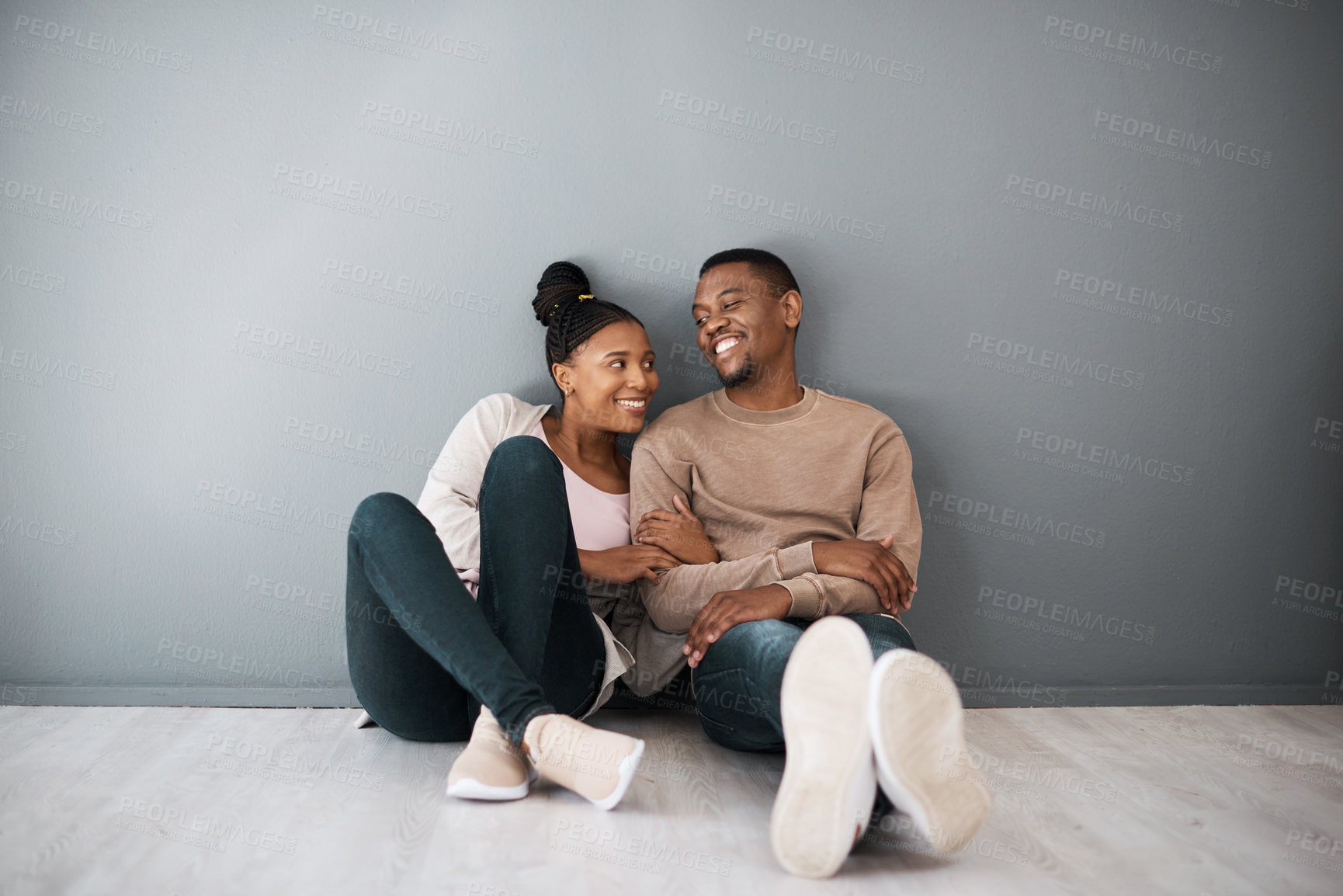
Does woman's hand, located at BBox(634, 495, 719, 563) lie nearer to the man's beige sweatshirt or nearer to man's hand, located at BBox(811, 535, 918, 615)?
the man's beige sweatshirt

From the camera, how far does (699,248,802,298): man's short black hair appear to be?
6.12 feet

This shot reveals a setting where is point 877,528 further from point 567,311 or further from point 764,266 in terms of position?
point 567,311

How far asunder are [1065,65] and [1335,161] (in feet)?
2.50

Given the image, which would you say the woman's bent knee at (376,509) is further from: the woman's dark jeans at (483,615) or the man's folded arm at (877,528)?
the man's folded arm at (877,528)

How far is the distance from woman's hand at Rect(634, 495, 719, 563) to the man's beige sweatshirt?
26 millimetres

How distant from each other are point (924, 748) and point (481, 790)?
2.10 ft

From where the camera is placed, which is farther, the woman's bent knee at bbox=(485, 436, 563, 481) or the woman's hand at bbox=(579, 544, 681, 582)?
the woman's hand at bbox=(579, 544, 681, 582)

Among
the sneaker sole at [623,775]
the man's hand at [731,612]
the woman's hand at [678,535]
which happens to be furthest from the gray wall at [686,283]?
the sneaker sole at [623,775]

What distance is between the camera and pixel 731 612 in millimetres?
1477

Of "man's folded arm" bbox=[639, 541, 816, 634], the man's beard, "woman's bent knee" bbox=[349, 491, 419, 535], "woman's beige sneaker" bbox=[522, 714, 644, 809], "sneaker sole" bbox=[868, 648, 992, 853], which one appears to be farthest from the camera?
the man's beard

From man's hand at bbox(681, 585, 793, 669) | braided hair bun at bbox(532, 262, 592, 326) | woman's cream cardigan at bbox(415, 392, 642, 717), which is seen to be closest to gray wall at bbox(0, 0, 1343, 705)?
braided hair bun at bbox(532, 262, 592, 326)

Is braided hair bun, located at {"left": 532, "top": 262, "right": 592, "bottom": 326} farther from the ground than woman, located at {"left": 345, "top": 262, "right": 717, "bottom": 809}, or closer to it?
farther from the ground

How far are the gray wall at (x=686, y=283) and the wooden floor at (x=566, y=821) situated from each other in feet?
1.09

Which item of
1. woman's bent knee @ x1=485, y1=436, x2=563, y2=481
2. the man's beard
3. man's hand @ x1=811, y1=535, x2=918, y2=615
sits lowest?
man's hand @ x1=811, y1=535, x2=918, y2=615
